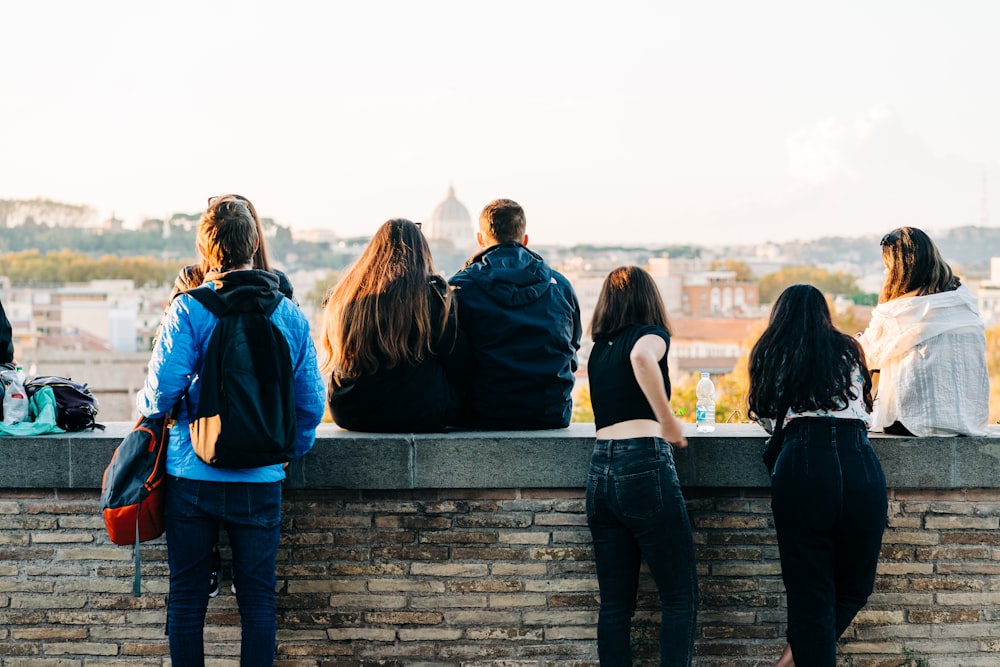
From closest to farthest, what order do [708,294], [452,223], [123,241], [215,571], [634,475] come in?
[634,475] → [215,571] → [708,294] → [123,241] → [452,223]

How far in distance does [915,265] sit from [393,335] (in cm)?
204

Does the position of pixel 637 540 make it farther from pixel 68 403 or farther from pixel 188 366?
pixel 68 403

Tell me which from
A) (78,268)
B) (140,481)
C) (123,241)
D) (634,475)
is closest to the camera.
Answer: (140,481)

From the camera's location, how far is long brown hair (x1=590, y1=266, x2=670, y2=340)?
4152 millimetres

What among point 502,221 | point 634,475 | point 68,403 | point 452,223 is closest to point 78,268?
point 452,223

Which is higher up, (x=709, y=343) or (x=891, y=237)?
(x=709, y=343)

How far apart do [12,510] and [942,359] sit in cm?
376

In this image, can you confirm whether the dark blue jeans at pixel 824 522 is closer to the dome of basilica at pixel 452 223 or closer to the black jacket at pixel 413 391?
the black jacket at pixel 413 391

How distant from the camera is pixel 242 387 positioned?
12.6ft

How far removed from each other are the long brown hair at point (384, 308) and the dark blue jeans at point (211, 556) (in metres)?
0.70

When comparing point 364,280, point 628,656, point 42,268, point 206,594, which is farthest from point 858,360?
point 42,268

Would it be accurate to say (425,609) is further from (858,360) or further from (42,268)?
(42,268)

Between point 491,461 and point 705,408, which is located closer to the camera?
point 491,461

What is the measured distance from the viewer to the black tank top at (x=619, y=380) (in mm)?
4098
